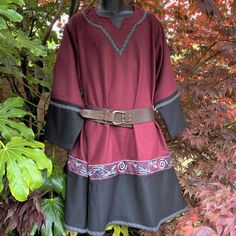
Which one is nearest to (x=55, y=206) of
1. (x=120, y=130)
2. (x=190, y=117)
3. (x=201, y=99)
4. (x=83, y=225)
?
(x=83, y=225)

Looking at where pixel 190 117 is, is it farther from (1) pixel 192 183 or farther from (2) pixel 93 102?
(2) pixel 93 102

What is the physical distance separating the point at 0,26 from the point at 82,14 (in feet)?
1.21

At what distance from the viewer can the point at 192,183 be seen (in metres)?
1.57

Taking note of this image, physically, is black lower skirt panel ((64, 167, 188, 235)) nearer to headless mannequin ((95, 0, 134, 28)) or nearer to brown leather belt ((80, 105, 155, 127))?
brown leather belt ((80, 105, 155, 127))

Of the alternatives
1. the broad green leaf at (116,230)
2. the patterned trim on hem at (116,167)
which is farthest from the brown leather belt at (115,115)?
the broad green leaf at (116,230)

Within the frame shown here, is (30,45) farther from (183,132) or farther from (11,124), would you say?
(183,132)

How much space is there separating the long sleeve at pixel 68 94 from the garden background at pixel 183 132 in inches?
3.8

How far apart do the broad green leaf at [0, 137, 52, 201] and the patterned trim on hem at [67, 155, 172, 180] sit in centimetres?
19

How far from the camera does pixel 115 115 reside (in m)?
1.31

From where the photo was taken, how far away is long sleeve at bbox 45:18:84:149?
1.33 metres

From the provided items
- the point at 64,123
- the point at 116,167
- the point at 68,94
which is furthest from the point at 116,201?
the point at 68,94

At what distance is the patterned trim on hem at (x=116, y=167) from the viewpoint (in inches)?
52.4

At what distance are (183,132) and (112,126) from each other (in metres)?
0.45

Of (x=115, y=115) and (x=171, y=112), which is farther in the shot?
(x=171, y=112)
